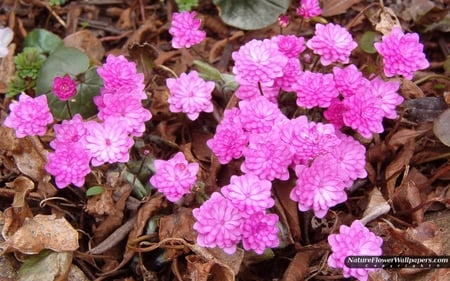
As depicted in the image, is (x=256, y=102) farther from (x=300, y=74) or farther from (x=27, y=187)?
(x=27, y=187)

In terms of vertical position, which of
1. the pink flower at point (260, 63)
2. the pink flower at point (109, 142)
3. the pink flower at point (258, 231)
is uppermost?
the pink flower at point (260, 63)

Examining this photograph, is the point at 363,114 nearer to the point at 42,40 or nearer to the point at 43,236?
the point at 43,236

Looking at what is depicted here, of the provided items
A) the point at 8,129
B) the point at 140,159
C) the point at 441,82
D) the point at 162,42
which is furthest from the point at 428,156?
the point at 8,129

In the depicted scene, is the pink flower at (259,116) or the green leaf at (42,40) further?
the green leaf at (42,40)

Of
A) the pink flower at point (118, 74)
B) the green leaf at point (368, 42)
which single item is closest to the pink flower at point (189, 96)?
the pink flower at point (118, 74)

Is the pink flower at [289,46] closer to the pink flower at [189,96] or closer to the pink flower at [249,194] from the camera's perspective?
the pink flower at [189,96]

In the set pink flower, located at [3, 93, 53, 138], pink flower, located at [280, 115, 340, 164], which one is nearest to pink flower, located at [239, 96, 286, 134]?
pink flower, located at [280, 115, 340, 164]
